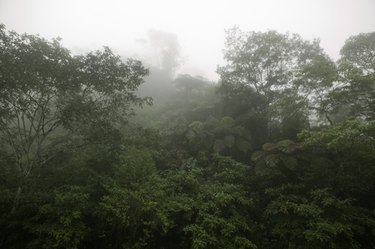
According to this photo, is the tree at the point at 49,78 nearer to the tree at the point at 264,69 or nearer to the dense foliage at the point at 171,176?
the dense foliage at the point at 171,176

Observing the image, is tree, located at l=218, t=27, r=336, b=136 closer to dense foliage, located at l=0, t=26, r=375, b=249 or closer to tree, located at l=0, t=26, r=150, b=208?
dense foliage, located at l=0, t=26, r=375, b=249

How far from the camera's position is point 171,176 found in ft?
33.3

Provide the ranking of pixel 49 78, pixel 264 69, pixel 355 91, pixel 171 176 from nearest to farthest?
pixel 171 176 < pixel 49 78 < pixel 355 91 < pixel 264 69

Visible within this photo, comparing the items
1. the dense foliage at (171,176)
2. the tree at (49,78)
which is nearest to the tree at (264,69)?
the dense foliage at (171,176)

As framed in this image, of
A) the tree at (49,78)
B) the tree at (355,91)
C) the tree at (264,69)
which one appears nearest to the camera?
the tree at (49,78)

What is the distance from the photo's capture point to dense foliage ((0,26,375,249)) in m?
7.94

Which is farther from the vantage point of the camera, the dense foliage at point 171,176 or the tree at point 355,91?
the tree at point 355,91

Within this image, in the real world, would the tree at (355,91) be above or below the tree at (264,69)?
below

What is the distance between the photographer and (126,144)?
37.9ft

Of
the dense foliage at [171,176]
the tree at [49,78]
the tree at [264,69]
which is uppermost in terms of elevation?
the tree at [264,69]

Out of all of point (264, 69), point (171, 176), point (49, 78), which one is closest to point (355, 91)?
point (264, 69)

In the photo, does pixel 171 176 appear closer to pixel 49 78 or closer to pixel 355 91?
pixel 49 78

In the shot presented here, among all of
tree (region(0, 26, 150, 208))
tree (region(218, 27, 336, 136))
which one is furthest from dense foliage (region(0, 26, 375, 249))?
tree (region(218, 27, 336, 136))

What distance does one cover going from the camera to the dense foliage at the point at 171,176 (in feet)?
26.0
